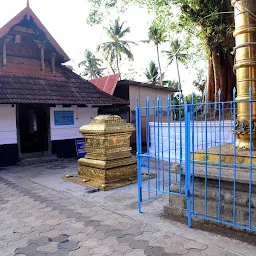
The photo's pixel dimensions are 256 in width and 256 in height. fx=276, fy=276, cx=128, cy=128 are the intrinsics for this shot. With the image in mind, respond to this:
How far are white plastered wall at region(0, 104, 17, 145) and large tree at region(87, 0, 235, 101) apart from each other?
18.9 feet

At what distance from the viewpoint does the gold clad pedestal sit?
634cm

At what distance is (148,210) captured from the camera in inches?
180

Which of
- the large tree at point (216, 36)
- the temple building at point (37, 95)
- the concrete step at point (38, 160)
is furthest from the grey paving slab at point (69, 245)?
the large tree at point (216, 36)

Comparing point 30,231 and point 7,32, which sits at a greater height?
point 7,32

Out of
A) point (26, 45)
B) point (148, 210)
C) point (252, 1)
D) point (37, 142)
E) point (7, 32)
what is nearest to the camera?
point (252, 1)

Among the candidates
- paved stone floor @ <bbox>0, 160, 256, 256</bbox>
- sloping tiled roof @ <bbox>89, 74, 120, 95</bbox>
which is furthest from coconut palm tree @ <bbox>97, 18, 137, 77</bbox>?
paved stone floor @ <bbox>0, 160, 256, 256</bbox>

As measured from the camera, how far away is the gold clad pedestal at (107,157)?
634 centimetres

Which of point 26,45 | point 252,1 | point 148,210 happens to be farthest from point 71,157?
point 252,1

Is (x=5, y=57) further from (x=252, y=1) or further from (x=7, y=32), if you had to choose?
(x=252, y=1)

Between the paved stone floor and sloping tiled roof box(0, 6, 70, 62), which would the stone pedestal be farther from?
sloping tiled roof box(0, 6, 70, 62)

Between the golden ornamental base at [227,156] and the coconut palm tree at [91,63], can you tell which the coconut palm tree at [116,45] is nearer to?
the coconut palm tree at [91,63]

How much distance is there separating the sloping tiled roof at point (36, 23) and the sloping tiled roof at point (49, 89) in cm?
79

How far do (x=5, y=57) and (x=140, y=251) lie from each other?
28.2 feet

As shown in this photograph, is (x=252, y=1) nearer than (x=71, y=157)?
Yes
